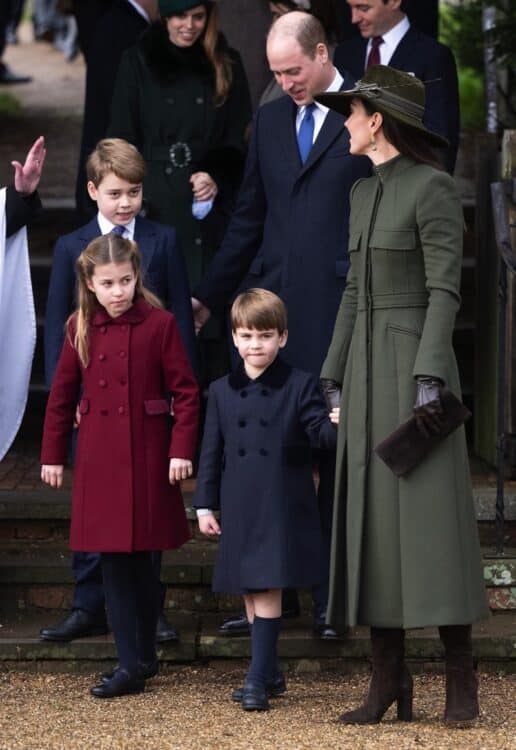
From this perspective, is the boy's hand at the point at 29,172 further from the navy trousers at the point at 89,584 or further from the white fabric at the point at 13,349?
the navy trousers at the point at 89,584

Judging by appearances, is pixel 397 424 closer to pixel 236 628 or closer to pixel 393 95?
pixel 393 95

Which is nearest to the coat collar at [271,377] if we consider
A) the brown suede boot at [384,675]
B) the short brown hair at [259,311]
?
the short brown hair at [259,311]

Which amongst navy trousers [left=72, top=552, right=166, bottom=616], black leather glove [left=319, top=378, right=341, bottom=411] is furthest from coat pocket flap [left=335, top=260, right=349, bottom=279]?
navy trousers [left=72, top=552, right=166, bottom=616]

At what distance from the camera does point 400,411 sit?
17.9ft

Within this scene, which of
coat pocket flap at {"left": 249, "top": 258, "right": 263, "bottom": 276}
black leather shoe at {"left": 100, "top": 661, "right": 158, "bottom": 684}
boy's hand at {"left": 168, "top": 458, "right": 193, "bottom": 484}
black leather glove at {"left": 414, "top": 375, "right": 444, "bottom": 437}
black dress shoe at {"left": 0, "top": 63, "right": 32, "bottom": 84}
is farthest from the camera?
black dress shoe at {"left": 0, "top": 63, "right": 32, "bottom": 84}

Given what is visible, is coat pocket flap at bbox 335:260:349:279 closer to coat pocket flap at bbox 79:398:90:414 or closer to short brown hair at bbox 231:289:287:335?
short brown hair at bbox 231:289:287:335

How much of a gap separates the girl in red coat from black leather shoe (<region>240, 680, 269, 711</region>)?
0.40 m

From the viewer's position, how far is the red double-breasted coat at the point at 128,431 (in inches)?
233

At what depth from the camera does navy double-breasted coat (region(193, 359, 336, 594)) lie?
5824 millimetres

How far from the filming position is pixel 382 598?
5441 mm

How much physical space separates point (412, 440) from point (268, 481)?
0.66m

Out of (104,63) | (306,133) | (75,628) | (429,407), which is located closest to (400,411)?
(429,407)

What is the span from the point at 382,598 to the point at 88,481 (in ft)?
3.57

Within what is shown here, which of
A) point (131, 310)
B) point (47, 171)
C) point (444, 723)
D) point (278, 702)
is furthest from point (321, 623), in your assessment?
point (47, 171)
